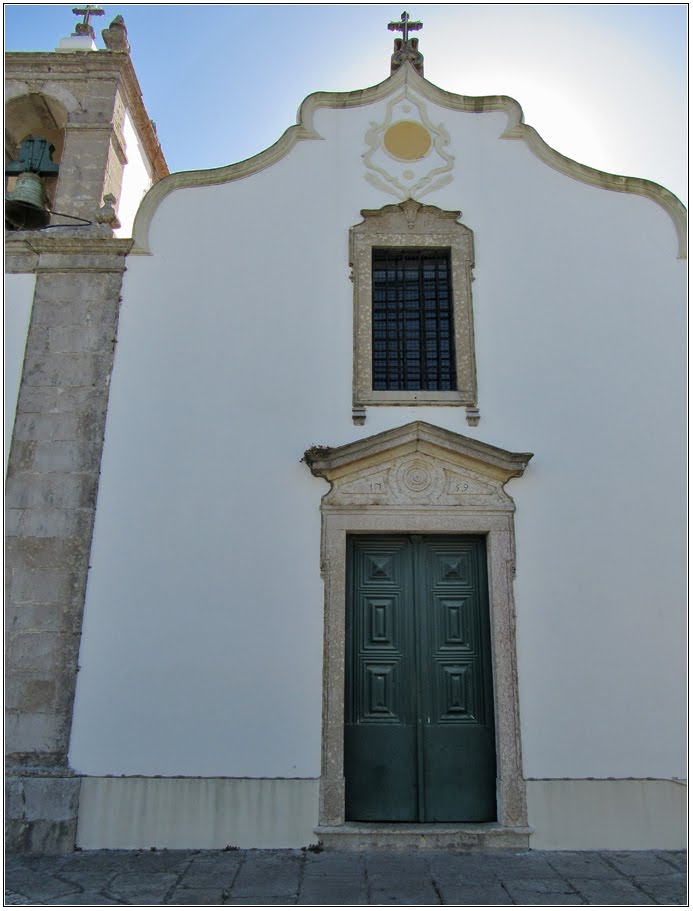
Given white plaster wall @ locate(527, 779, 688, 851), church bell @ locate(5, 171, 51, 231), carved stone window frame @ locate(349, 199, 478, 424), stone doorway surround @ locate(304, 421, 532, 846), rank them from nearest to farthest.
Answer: white plaster wall @ locate(527, 779, 688, 851) < stone doorway surround @ locate(304, 421, 532, 846) < carved stone window frame @ locate(349, 199, 478, 424) < church bell @ locate(5, 171, 51, 231)

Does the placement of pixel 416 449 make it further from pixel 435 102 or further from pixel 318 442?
pixel 435 102

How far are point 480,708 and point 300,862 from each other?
5.92 ft

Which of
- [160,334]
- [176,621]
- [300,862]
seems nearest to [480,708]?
[300,862]

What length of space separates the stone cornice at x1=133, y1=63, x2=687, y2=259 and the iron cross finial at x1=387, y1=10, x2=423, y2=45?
0.56 meters

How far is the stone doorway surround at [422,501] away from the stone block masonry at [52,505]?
2027 mm

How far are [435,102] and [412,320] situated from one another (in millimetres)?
2304

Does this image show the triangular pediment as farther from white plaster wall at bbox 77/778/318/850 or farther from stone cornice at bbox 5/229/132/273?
stone cornice at bbox 5/229/132/273

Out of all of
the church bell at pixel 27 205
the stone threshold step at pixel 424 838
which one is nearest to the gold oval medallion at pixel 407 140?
the church bell at pixel 27 205

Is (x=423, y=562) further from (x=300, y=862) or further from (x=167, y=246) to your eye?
(x=167, y=246)

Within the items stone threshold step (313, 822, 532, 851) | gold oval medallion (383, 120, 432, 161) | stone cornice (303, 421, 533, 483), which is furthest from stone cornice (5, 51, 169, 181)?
stone threshold step (313, 822, 532, 851)

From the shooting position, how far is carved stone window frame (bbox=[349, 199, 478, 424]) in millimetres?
6523

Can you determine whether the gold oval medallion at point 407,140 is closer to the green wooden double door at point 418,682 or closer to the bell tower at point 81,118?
the bell tower at point 81,118

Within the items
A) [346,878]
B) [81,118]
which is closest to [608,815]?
[346,878]

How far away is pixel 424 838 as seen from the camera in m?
5.51
